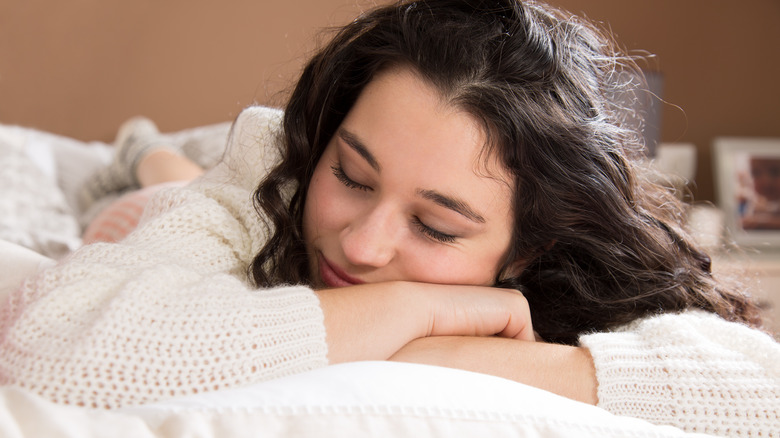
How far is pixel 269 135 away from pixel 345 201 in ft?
1.11

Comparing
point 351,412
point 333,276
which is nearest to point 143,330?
point 351,412

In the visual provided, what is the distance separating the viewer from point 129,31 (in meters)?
2.94

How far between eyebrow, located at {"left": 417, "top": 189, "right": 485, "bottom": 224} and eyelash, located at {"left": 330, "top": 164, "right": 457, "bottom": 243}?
0.14 feet

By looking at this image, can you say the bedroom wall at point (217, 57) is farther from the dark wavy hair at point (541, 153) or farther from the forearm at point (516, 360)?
the forearm at point (516, 360)

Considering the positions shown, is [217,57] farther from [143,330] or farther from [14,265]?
[143,330]

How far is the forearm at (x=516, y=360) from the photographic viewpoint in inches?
30.3

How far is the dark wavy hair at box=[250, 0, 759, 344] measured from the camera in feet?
3.09

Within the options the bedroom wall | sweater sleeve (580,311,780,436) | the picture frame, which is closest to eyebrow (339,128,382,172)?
sweater sleeve (580,311,780,436)

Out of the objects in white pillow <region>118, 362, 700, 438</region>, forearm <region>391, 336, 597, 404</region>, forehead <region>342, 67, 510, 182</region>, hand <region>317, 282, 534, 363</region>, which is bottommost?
forearm <region>391, 336, 597, 404</region>

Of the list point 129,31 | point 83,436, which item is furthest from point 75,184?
point 83,436

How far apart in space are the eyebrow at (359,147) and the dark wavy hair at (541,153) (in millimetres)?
138

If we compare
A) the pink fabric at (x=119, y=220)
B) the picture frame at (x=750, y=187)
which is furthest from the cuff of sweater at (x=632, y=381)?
the picture frame at (x=750, y=187)

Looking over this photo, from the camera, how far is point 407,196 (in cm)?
85

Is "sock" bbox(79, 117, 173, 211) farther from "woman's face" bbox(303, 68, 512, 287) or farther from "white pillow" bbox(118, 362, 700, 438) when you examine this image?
"white pillow" bbox(118, 362, 700, 438)
